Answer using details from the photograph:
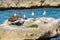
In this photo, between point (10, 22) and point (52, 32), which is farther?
point (10, 22)

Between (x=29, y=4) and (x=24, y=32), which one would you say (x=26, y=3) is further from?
(x=24, y=32)

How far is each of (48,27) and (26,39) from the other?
1906mm

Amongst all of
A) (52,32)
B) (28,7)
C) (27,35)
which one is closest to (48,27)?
(52,32)

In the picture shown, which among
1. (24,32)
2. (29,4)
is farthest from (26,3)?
(24,32)

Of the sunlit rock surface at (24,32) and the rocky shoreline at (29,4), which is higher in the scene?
the sunlit rock surface at (24,32)

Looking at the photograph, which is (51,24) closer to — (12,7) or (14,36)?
(14,36)

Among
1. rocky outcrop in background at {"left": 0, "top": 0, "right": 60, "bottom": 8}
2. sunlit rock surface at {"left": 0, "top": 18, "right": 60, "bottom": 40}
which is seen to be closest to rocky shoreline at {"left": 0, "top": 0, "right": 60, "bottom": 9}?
rocky outcrop in background at {"left": 0, "top": 0, "right": 60, "bottom": 8}

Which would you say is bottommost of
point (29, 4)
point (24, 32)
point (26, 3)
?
point (29, 4)

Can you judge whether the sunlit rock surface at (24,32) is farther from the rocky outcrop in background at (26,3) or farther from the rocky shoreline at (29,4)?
the rocky outcrop in background at (26,3)

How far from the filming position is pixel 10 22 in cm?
1936

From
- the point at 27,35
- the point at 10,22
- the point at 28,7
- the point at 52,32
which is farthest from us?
the point at 28,7

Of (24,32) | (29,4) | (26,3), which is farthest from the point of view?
(26,3)

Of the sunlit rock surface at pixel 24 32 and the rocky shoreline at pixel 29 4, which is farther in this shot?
the rocky shoreline at pixel 29 4

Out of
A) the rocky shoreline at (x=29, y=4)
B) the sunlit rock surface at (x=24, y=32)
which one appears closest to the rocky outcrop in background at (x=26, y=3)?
the rocky shoreline at (x=29, y=4)
